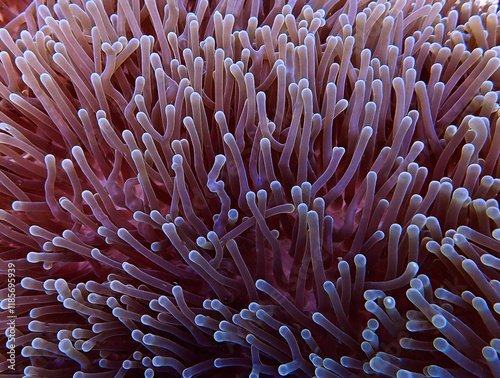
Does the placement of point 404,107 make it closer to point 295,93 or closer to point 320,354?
point 295,93

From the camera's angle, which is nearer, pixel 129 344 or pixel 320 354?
pixel 320 354

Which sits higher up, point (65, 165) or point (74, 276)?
point (65, 165)

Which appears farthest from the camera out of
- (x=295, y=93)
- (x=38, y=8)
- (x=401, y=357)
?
(x=38, y=8)

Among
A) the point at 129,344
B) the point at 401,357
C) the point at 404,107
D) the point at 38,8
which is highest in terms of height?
the point at 38,8

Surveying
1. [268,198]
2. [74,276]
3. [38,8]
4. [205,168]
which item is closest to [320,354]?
[268,198]

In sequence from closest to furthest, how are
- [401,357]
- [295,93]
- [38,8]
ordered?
[401,357] < [295,93] < [38,8]

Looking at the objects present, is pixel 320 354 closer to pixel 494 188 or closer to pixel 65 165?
pixel 494 188
